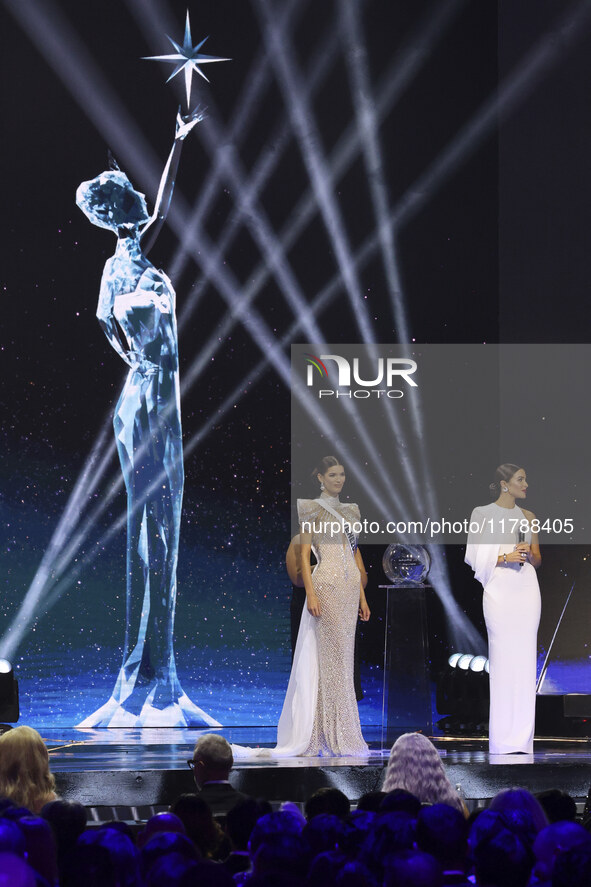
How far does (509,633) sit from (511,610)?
12 centimetres

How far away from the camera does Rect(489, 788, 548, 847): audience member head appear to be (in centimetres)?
200

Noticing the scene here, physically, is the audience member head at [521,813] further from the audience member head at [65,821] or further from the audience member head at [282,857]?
the audience member head at [65,821]

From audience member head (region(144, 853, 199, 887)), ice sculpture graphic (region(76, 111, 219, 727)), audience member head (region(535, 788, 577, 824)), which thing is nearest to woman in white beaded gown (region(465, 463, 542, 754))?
ice sculpture graphic (region(76, 111, 219, 727))

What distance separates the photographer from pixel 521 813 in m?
2.06

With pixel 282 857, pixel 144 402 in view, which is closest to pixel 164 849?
pixel 282 857

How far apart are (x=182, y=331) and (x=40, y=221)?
116 cm

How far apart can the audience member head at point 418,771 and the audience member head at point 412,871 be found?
5.03 feet

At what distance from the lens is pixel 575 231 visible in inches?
306

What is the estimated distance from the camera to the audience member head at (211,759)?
354cm

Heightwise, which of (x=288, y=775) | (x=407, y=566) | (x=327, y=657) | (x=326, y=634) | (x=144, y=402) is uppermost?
(x=144, y=402)

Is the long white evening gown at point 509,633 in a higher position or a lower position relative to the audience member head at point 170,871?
higher

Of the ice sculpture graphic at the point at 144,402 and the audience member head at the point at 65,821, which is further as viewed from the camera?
the ice sculpture graphic at the point at 144,402

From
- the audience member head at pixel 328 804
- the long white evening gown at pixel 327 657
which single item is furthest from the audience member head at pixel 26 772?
the long white evening gown at pixel 327 657

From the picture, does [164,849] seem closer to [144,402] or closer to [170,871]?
[170,871]
